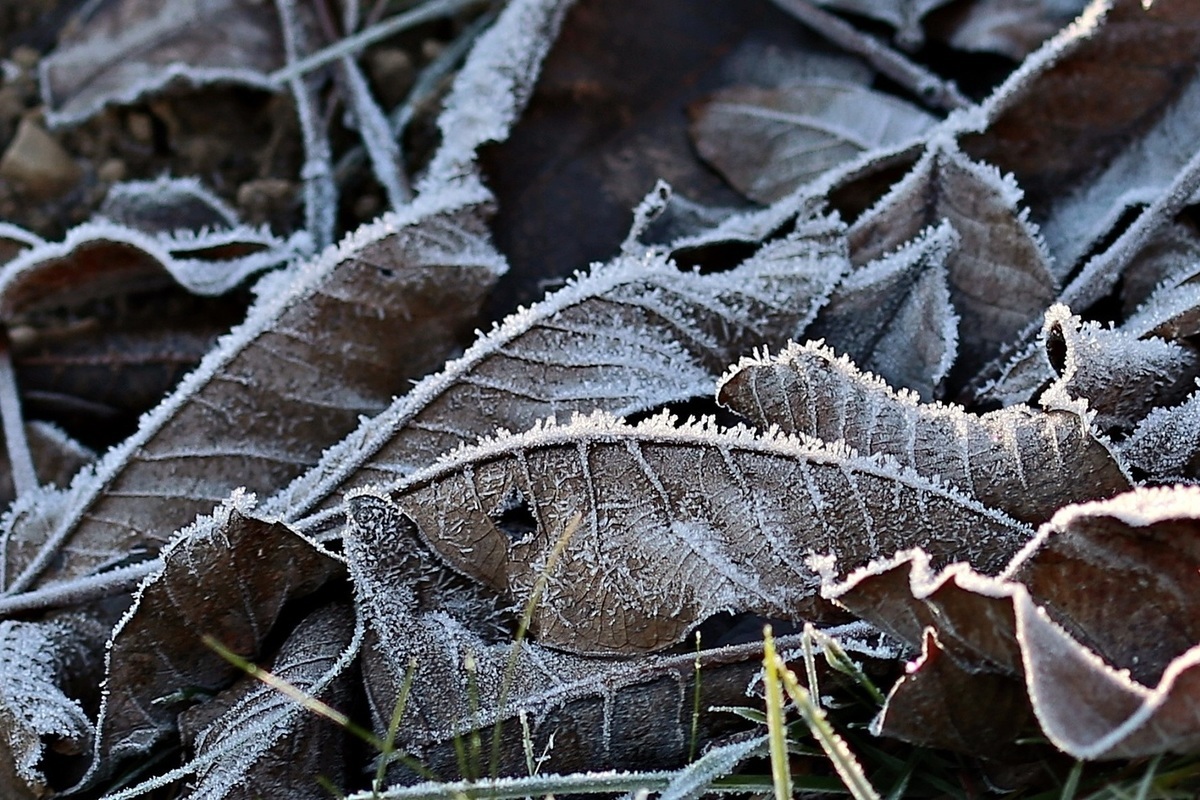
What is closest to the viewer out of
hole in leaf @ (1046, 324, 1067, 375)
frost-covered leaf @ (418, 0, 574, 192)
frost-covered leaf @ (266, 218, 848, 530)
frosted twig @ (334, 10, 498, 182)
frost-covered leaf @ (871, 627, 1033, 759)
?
frost-covered leaf @ (871, 627, 1033, 759)

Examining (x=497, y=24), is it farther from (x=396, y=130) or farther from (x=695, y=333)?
(x=695, y=333)

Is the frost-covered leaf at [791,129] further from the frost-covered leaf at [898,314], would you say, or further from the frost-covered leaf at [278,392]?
the frost-covered leaf at [278,392]

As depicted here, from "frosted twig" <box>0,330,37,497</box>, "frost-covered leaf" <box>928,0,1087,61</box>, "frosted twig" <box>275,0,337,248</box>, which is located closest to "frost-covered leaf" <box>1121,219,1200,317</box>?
"frost-covered leaf" <box>928,0,1087,61</box>

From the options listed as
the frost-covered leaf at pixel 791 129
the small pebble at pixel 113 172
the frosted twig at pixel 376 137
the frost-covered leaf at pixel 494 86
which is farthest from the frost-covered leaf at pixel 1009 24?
the small pebble at pixel 113 172

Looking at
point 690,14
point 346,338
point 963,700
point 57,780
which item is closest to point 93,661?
point 57,780

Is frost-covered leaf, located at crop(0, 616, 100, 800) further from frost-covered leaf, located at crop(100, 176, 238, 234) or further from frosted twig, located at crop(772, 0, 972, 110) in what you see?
frosted twig, located at crop(772, 0, 972, 110)
